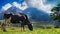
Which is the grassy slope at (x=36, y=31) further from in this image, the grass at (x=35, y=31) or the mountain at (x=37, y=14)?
the mountain at (x=37, y=14)

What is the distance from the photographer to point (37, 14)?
3.09 m

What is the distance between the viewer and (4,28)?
308 cm

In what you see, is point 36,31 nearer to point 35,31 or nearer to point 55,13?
point 35,31

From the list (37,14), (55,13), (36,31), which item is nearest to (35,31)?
(36,31)

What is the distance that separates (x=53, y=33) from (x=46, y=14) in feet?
1.13

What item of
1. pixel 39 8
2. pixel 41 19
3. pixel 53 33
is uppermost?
pixel 39 8

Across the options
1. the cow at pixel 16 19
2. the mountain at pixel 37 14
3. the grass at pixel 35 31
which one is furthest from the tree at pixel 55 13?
the cow at pixel 16 19

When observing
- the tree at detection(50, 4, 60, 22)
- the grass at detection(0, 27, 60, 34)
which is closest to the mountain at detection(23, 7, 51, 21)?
the tree at detection(50, 4, 60, 22)

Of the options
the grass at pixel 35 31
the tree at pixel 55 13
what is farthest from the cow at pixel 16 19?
the tree at pixel 55 13

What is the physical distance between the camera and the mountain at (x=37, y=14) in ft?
10.1

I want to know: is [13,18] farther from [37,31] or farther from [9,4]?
[37,31]

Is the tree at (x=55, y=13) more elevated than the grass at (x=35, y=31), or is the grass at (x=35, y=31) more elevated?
the tree at (x=55, y=13)

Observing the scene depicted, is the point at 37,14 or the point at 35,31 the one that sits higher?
the point at 37,14

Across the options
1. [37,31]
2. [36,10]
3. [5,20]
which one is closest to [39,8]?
[36,10]
